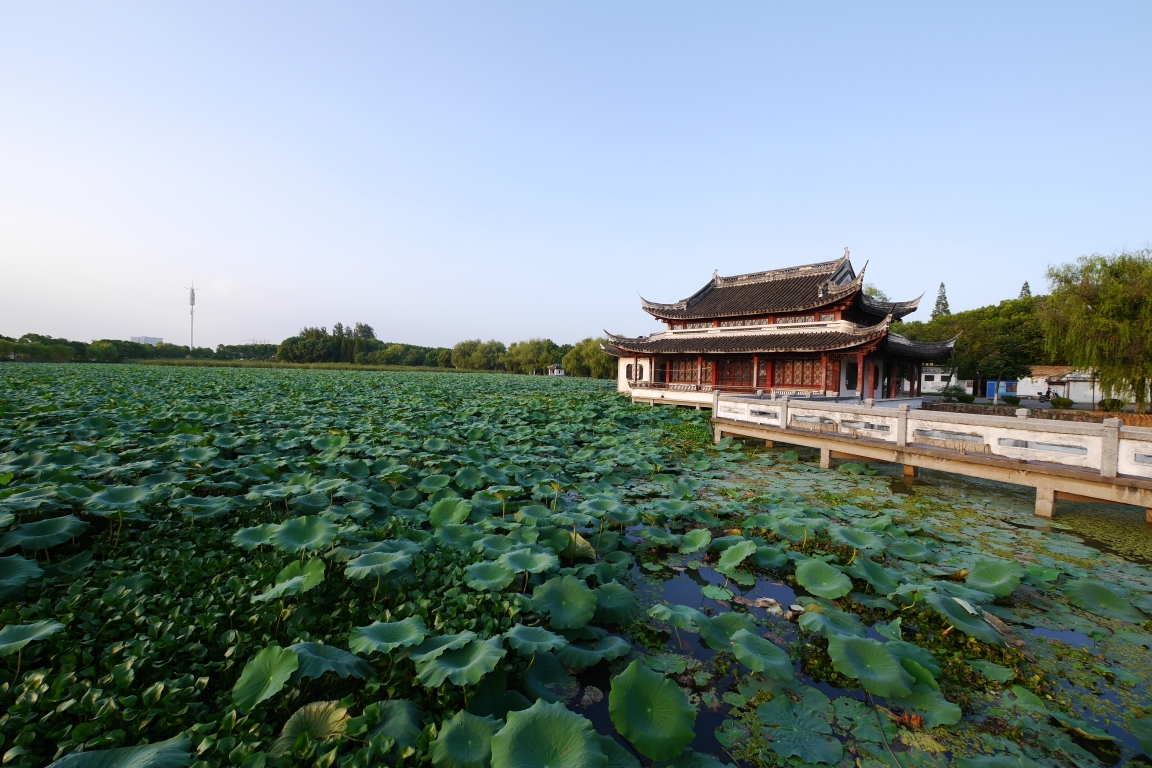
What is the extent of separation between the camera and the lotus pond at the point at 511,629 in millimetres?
2229

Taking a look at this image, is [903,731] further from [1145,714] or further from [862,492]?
[862,492]

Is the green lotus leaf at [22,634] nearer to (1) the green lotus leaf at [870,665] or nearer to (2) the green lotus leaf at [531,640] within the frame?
(2) the green lotus leaf at [531,640]

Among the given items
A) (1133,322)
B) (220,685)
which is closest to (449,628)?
(220,685)

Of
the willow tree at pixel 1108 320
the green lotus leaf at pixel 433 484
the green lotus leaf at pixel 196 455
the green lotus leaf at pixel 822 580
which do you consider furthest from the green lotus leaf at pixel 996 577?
the willow tree at pixel 1108 320

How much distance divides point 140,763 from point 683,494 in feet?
18.4

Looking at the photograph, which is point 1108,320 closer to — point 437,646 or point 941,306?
point 437,646

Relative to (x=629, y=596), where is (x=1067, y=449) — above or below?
above

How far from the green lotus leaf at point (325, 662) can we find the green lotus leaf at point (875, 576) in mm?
4003

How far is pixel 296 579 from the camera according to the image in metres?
3.05

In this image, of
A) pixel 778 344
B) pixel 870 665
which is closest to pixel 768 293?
pixel 778 344

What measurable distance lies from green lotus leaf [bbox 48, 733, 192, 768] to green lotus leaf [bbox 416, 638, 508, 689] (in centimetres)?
90

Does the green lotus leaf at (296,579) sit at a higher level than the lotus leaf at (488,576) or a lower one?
higher

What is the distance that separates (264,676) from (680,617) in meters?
2.41

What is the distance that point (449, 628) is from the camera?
3010 millimetres
